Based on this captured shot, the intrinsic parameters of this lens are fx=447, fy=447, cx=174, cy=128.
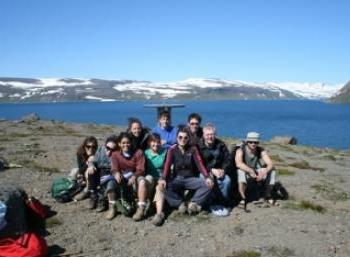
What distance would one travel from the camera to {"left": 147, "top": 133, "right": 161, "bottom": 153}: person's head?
12.0 metres

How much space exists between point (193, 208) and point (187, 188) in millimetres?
608

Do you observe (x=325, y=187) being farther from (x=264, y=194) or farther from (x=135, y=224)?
(x=135, y=224)

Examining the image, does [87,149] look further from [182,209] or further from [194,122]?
[182,209]

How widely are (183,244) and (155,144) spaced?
311 cm

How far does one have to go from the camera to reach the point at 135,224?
11.0 metres

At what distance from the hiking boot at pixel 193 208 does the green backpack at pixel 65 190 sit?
3542 millimetres

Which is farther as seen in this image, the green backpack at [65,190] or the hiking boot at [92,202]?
the green backpack at [65,190]

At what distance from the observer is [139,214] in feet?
36.7

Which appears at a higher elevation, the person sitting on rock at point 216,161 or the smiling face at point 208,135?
the smiling face at point 208,135

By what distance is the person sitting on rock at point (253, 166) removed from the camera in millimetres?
12337

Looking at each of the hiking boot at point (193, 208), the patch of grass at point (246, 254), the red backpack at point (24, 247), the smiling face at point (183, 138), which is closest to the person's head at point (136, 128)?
the smiling face at point (183, 138)

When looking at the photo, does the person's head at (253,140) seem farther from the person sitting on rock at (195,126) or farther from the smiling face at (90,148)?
the smiling face at (90,148)

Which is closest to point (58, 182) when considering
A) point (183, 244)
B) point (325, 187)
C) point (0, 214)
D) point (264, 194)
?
point (0, 214)

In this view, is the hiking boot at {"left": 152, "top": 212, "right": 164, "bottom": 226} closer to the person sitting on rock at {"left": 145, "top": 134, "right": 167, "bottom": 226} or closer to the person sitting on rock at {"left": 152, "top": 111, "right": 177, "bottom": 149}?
the person sitting on rock at {"left": 145, "top": 134, "right": 167, "bottom": 226}
